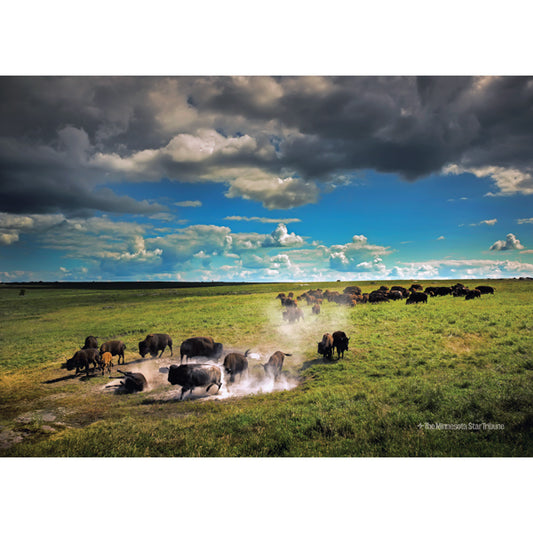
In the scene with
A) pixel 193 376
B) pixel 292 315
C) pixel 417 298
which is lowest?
pixel 193 376

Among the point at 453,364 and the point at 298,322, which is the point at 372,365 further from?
the point at 298,322

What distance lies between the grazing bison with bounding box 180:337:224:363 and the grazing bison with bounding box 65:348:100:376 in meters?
4.03

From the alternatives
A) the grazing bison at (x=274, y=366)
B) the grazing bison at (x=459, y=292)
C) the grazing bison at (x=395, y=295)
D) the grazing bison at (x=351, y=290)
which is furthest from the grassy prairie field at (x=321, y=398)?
the grazing bison at (x=351, y=290)

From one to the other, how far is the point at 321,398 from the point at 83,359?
36.7ft

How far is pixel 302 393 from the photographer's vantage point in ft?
30.2

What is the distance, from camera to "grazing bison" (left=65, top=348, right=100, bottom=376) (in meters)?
12.5

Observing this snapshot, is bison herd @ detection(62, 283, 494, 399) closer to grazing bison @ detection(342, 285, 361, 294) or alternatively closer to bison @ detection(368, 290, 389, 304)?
bison @ detection(368, 290, 389, 304)

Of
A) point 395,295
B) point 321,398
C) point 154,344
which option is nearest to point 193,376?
point 321,398

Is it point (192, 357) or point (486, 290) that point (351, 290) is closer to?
point (486, 290)

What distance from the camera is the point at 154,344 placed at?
1453 centimetres

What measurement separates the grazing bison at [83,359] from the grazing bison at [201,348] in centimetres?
403

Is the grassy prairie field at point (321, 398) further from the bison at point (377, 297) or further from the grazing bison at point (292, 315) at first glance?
the bison at point (377, 297)

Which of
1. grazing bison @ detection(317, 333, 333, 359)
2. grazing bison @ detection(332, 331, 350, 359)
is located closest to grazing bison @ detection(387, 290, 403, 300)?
grazing bison @ detection(332, 331, 350, 359)

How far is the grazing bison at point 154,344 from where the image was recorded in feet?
47.0
